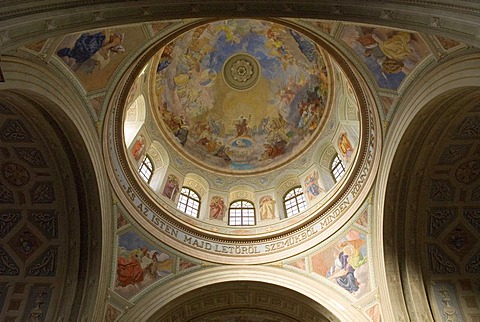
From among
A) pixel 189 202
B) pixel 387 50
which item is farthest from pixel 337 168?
pixel 387 50

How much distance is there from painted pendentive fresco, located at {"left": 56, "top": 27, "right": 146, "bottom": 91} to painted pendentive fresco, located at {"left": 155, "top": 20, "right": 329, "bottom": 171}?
7.05 metres

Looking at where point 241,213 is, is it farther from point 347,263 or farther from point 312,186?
point 347,263

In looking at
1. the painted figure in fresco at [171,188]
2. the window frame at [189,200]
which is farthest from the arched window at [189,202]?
the painted figure in fresco at [171,188]

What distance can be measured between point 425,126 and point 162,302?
10.4m

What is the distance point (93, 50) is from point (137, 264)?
8.04 m

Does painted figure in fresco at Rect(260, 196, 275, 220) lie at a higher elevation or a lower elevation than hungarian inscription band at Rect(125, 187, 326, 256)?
higher

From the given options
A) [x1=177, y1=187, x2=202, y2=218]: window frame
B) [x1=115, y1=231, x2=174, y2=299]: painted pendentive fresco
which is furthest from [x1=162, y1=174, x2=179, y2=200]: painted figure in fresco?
[x1=115, y1=231, x2=174, y2=299]: painted pendentive fresco

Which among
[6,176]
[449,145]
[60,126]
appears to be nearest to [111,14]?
[60,126]

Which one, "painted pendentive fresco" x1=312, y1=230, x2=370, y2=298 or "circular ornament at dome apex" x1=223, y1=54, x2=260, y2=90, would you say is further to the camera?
"circular ornament at dome apex" x1=223, y1=54, x2=260, y2=90

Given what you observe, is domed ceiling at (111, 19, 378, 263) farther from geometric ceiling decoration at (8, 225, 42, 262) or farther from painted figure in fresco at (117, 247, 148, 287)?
geometric ceiling decoration at (8, 225, 42, 262)

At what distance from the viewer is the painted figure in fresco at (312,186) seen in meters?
19.8

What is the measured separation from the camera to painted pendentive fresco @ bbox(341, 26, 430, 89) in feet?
37.7

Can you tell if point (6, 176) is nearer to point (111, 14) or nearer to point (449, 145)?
point (111, 14)

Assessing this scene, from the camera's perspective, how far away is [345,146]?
1905 centimetres
